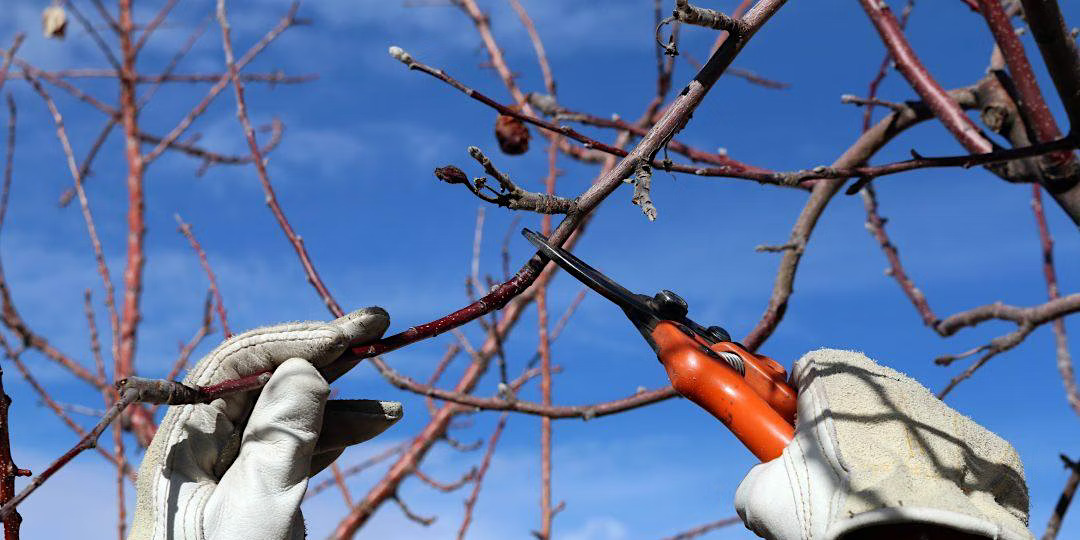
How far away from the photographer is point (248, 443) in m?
1.85

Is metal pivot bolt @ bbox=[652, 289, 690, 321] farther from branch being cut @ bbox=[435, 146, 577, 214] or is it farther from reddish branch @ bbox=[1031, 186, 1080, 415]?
reddish branch @ bbox=[1031, 186, 1080, 415]

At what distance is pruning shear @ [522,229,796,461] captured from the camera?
1711 millimetres

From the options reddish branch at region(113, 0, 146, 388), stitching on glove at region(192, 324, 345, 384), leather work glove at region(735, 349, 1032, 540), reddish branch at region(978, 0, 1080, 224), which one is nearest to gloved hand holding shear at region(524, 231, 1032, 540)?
leather work glove at region(735, 349, 1032, 540)

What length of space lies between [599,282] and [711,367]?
1.17 feet

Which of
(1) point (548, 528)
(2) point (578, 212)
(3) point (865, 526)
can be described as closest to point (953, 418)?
(3) point (865, 526)

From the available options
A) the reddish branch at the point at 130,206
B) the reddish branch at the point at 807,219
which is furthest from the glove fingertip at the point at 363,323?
the reddish branch at the point at 130,206

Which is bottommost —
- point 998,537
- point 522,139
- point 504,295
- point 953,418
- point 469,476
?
point 998,537

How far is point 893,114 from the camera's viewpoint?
9.72 ft

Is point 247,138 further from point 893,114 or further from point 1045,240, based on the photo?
point 1045,240

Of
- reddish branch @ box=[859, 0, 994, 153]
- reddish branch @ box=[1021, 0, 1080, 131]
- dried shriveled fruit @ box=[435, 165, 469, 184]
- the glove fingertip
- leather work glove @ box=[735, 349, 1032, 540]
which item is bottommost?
leather work glove @ box=[735, 349, 1032, 540]

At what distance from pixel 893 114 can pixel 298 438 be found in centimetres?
217

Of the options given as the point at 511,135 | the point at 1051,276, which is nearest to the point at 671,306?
the point at 511,135

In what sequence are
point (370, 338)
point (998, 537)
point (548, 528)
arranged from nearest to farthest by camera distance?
point (998, 537) < point (370, 338) < point (548, 528)

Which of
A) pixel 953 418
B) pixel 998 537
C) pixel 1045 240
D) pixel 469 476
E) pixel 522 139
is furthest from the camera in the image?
pixel 469 476
